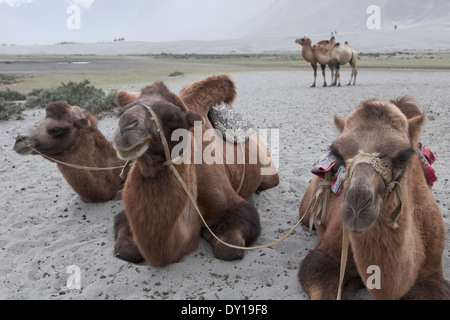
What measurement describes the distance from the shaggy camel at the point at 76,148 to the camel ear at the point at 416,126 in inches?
145

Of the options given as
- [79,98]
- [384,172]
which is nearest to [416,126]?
[384,172]

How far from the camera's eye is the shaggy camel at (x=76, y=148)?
4.75 metres

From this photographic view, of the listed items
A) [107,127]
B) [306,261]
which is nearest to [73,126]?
[306,261]

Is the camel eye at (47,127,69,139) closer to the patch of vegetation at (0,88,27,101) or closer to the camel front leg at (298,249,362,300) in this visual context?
the camel front leg at (298,249,362,300)

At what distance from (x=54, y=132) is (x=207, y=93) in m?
1.95

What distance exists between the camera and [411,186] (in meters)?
2.57

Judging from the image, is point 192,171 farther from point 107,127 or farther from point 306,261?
point 107,127

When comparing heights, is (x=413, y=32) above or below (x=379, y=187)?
above

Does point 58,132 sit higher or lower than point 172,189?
higher

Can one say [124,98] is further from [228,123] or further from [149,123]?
[228,123]

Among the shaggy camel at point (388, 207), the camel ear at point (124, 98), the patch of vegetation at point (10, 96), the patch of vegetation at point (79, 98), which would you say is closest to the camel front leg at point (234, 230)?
the shaggy camel at point (388, 207)

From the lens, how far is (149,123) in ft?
9.23

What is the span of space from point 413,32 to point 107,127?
312 ft

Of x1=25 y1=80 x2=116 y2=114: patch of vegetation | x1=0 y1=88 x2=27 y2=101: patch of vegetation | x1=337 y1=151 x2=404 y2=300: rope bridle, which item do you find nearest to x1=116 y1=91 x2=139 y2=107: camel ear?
x1=337 y1=151 x2=404 y2=300: rope bridle
